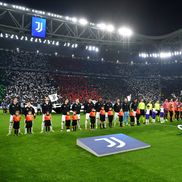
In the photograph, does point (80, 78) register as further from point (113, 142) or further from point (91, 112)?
point (113, 142)

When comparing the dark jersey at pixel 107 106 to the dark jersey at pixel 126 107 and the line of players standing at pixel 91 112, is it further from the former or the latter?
the dark jersey at pixel 126 107

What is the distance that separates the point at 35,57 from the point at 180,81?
1171 inches

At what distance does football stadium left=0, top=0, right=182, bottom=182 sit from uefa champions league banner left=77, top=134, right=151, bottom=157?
0.04 metres

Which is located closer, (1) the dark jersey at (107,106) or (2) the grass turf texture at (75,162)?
(2) the grass turf texture at (75,162)

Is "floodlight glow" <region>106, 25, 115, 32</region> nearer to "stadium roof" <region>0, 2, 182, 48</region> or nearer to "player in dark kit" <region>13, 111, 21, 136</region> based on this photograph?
"stadium roof" <region>0, 2, 182, 48</region>

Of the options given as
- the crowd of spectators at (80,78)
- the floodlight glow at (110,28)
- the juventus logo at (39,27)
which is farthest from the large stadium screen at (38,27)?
the crowd of spectators at (80,78)

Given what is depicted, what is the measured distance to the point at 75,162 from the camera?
30.4 ft

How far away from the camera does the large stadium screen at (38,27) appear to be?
23.7 meters

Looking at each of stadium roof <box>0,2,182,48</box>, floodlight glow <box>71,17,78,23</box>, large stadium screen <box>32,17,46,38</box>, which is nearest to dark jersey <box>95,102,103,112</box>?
large stadium screen <box>32,17,46,38</box>

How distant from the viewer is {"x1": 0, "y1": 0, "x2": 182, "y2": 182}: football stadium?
8.84 m

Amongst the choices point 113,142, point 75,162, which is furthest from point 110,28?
point 75,162

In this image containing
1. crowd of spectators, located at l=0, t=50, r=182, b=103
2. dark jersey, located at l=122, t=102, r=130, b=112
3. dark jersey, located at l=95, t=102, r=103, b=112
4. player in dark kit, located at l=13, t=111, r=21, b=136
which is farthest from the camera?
crowd of spectators, located at l=0, t=50, r=182, b=103

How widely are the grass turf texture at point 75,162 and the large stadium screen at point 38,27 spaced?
13699mm

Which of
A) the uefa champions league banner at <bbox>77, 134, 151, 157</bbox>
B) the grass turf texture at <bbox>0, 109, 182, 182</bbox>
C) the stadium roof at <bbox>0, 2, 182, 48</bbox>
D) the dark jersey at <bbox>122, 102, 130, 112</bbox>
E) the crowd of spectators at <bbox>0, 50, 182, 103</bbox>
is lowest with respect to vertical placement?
the grass turf texture at <bbox>0, 109, 182, 182</bbox>
